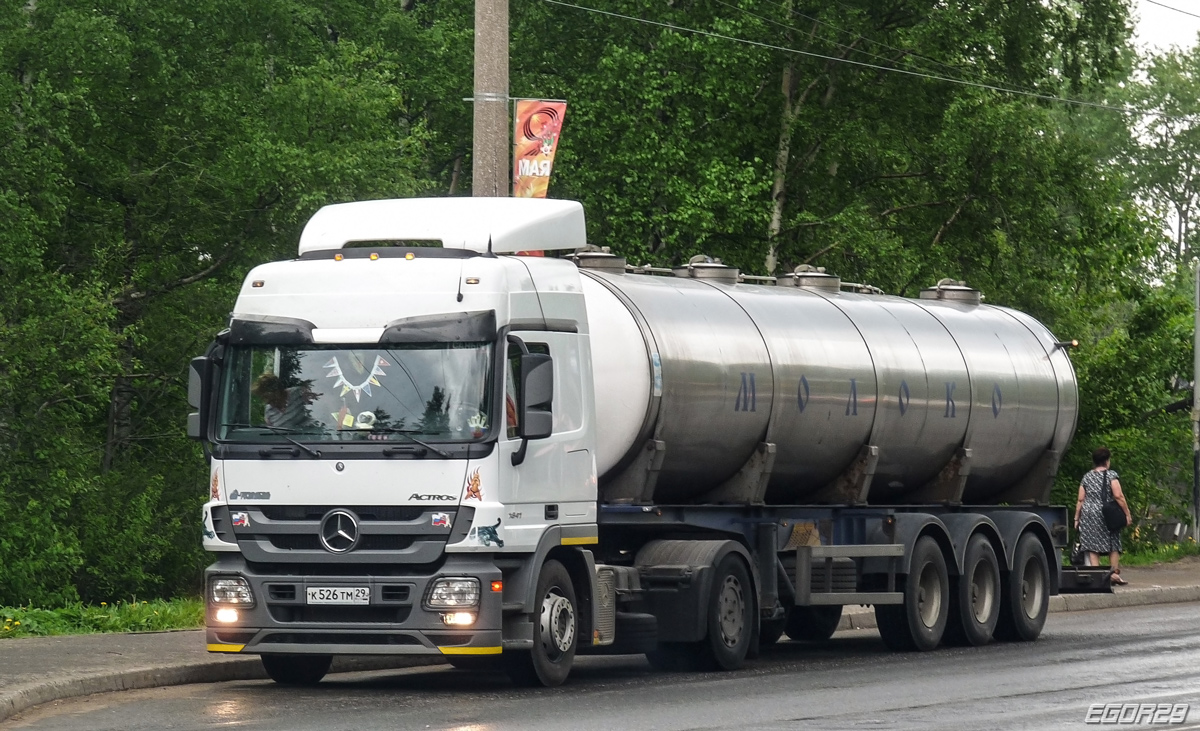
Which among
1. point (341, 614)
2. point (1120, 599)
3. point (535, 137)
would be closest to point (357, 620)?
point (341, 614)

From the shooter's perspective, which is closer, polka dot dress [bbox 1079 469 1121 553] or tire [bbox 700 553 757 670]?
tire [bbox 700 553 757 670]

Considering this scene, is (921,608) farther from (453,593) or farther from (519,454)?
(453,593)

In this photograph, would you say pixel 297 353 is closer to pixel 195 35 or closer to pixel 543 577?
pixel 543 577

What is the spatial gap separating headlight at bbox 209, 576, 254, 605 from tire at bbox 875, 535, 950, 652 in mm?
6431

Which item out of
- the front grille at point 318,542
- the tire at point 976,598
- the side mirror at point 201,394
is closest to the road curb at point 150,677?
the front grille at point 318,542

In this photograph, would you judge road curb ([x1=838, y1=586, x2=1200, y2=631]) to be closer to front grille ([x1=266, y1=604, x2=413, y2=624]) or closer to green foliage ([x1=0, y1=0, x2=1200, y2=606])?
green foliage ([x1=0, y1=0, x2=1200, y2=606])

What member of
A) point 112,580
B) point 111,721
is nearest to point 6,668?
point 111,721

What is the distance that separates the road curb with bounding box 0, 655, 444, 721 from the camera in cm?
1224

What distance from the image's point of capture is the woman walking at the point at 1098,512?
23125 millimetres

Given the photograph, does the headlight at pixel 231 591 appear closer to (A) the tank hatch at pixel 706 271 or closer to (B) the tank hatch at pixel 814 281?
(A) the tank hatch at pixel 706 271

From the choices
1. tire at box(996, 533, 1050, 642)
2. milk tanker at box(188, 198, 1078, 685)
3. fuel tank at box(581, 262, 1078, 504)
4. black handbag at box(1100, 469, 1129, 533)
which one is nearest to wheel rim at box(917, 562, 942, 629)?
milk tanker at box(188, 198, 1078, 685)

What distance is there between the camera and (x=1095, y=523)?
76.9 feet

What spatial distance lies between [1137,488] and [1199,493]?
3.79 m

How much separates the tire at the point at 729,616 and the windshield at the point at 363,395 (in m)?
2.88
